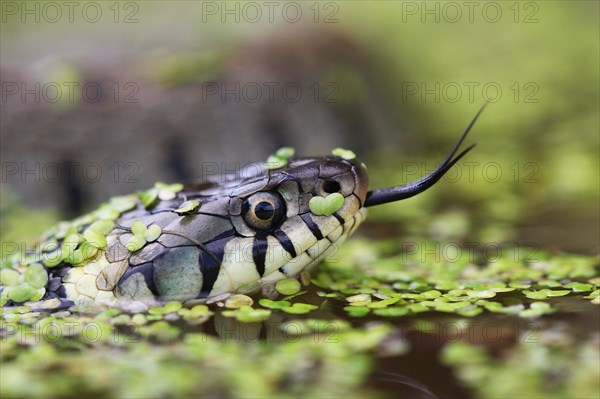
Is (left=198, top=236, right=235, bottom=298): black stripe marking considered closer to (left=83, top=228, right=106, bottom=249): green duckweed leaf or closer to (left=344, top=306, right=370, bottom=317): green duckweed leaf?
(left=83, top=228, right=106, bottom=249): green duckweed leaf

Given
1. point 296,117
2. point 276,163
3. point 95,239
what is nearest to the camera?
point 95,239

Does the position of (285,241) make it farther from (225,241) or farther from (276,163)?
(276,163)

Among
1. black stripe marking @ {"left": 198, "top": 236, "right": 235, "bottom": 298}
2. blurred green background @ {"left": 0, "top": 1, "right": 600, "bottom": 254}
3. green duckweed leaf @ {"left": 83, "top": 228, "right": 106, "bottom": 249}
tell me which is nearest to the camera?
black stripe marking @ {"left": 198, "top": 236, "right": 235, "bottom": 298}

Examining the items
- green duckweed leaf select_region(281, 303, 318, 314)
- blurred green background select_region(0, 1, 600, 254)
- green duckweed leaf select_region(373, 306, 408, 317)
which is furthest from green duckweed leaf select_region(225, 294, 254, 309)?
blurred green background select_region(0, 1, 600, 254)

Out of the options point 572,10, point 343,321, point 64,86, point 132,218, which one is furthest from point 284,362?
point 572,10

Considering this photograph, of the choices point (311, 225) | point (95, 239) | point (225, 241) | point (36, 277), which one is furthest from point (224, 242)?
point (36, 277)

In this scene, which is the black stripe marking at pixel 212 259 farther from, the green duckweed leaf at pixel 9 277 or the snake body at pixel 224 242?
the green duckweed leaf at pixel 9 277
